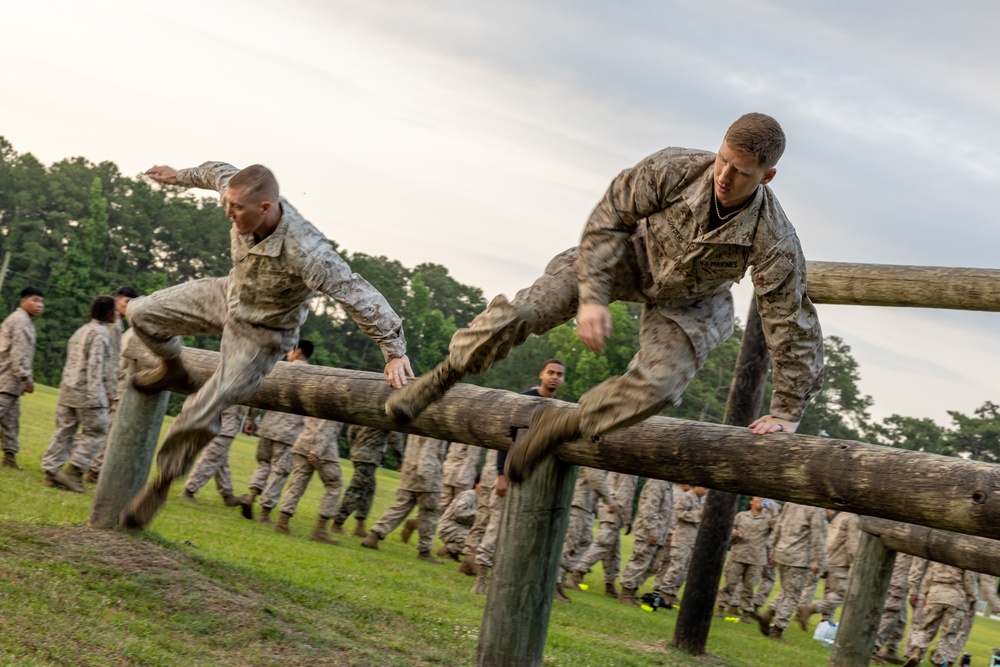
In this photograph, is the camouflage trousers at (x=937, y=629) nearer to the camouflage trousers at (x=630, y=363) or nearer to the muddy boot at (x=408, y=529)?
the muddy boot at (x=408, y=529)

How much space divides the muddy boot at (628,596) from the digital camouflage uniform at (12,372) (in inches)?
324

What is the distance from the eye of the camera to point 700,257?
548 centimetres

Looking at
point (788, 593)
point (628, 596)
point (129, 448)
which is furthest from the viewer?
point (788, 593)

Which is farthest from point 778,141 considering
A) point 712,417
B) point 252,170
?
point 712,417

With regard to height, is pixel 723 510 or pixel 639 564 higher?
pixel 723 510

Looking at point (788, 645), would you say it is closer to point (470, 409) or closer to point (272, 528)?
point (272, 528)

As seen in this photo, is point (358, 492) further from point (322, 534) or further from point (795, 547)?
point (795, 547)

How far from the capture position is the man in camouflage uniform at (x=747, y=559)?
16.4 meters

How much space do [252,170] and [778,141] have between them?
10.2 ft

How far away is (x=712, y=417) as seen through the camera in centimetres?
6888

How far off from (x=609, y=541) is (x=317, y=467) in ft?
13.9

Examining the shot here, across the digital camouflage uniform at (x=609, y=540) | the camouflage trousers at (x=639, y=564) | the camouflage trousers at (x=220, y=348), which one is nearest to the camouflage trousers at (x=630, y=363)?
the camouflage trousers at (x=220, y=348)

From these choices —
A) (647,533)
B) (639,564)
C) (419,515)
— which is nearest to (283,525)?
(419,515)

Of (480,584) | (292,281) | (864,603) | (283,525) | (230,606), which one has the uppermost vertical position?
(292,281)
